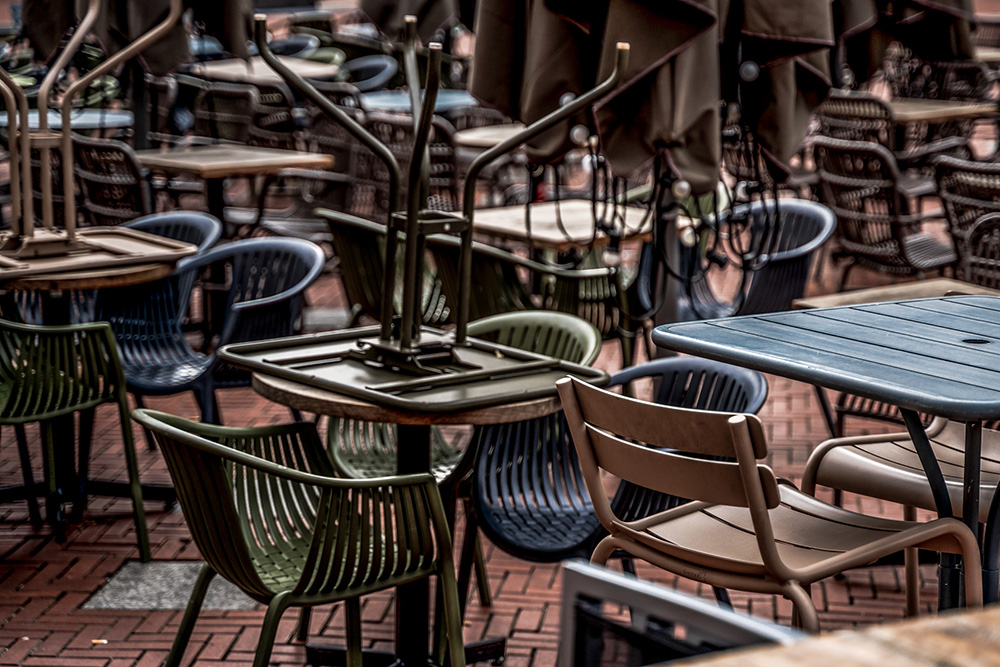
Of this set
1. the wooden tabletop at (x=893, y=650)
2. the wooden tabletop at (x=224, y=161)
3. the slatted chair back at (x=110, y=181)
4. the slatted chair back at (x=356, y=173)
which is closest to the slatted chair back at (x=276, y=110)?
the slatted chair back at (x=356, y=173)

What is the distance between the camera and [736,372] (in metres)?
2.90

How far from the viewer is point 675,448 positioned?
7.22ft

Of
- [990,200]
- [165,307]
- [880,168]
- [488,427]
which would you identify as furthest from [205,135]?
[488,427]

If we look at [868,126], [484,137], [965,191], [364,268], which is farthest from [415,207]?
[868,126]

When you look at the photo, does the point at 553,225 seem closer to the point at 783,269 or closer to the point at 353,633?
the point at 783,269

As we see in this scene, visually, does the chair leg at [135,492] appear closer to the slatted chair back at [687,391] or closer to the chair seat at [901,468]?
the slatted chair back at [687,391]

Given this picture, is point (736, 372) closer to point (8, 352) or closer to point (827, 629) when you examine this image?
point (827, 629)

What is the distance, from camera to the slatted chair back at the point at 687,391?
9.29 ft

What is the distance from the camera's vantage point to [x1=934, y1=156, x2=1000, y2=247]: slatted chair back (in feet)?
15.8

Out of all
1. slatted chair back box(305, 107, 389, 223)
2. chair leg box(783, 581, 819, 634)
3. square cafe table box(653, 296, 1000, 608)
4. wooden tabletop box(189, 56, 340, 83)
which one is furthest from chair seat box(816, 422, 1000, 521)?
wooden tabletop box(189, 56, 340, 83)

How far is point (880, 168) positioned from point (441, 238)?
2.46 metres

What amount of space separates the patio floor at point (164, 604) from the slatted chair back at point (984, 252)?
2.86 feet

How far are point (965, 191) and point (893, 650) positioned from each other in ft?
14.3

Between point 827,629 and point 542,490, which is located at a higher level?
point 542,490
